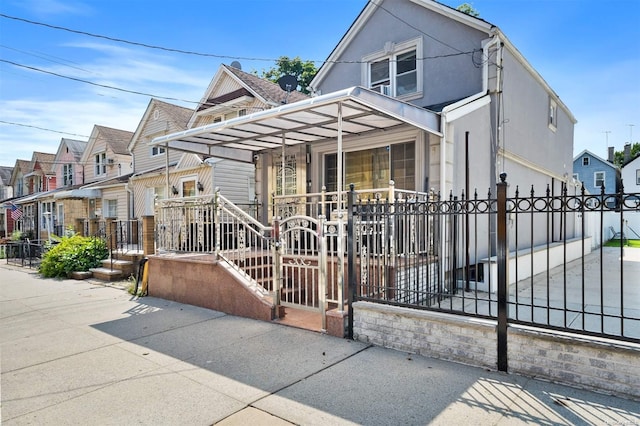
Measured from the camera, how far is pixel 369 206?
4.95m

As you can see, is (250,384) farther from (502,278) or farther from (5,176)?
(5,176)

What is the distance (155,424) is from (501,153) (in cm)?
846

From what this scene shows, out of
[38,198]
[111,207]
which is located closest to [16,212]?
[38,198]

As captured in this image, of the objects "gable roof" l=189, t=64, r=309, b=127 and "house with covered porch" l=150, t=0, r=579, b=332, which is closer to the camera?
"house with covered porch" l=150, t=0, r=579, b=332

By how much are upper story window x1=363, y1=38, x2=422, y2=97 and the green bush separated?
9.46 meters

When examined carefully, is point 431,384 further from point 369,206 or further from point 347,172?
point 347,172

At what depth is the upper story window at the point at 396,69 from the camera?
903 centimetres

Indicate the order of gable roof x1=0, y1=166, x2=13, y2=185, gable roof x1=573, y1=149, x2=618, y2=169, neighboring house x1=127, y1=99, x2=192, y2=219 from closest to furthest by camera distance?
neighboring house x1=127, y1=99, x2=192, y2=219 < gable roof x1=573, y1=149, x2=618, y2=169 < gable roof x1=0, y1=166, x2=13, y2=185

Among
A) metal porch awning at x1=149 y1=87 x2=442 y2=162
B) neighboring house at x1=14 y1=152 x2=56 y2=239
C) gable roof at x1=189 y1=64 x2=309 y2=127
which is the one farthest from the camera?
neighboring house at x1=14 y1=152 x2=56 y2=239

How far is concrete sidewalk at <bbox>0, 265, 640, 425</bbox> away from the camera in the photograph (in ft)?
10.1

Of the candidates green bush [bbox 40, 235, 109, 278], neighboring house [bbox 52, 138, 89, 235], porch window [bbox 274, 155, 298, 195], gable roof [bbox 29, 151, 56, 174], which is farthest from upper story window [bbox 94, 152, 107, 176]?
porch window [bbox 274, 155, 298, 195]

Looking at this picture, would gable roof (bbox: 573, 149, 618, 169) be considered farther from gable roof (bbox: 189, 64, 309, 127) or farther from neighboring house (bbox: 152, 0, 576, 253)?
gable roof (bbox: 189, 64, 309, 127)

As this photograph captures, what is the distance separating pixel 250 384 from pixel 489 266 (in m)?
A: 3.35

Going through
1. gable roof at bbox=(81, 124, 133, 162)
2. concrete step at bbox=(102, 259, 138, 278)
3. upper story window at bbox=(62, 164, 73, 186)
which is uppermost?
gable roof at bbox=(81, 124, 133, 162)
